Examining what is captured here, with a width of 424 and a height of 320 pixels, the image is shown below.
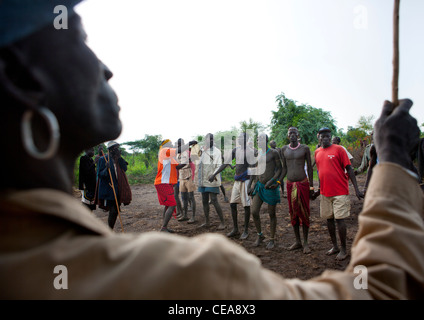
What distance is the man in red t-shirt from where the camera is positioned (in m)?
4.82

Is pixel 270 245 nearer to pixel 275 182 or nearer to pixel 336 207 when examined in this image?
pixel 275 182

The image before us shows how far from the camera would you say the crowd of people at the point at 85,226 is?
1.82 feet

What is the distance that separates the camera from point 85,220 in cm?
62

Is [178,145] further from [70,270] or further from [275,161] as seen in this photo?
[70,270]

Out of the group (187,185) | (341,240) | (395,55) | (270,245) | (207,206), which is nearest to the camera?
(395,55)

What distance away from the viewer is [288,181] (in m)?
5.57

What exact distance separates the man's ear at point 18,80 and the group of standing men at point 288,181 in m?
4.92

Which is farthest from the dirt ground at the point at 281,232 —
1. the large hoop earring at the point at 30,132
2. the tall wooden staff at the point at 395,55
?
the large hoop earring at the point at 30,132

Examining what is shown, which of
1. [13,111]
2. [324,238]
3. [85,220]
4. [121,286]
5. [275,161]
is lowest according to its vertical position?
[324,238]

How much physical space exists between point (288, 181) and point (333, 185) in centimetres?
88

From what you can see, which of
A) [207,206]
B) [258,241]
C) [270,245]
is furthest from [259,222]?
[207,206]

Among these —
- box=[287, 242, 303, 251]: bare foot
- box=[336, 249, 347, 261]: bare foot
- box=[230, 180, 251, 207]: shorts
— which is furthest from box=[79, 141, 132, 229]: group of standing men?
box=[336, 249, 347, 261]: bare foot
